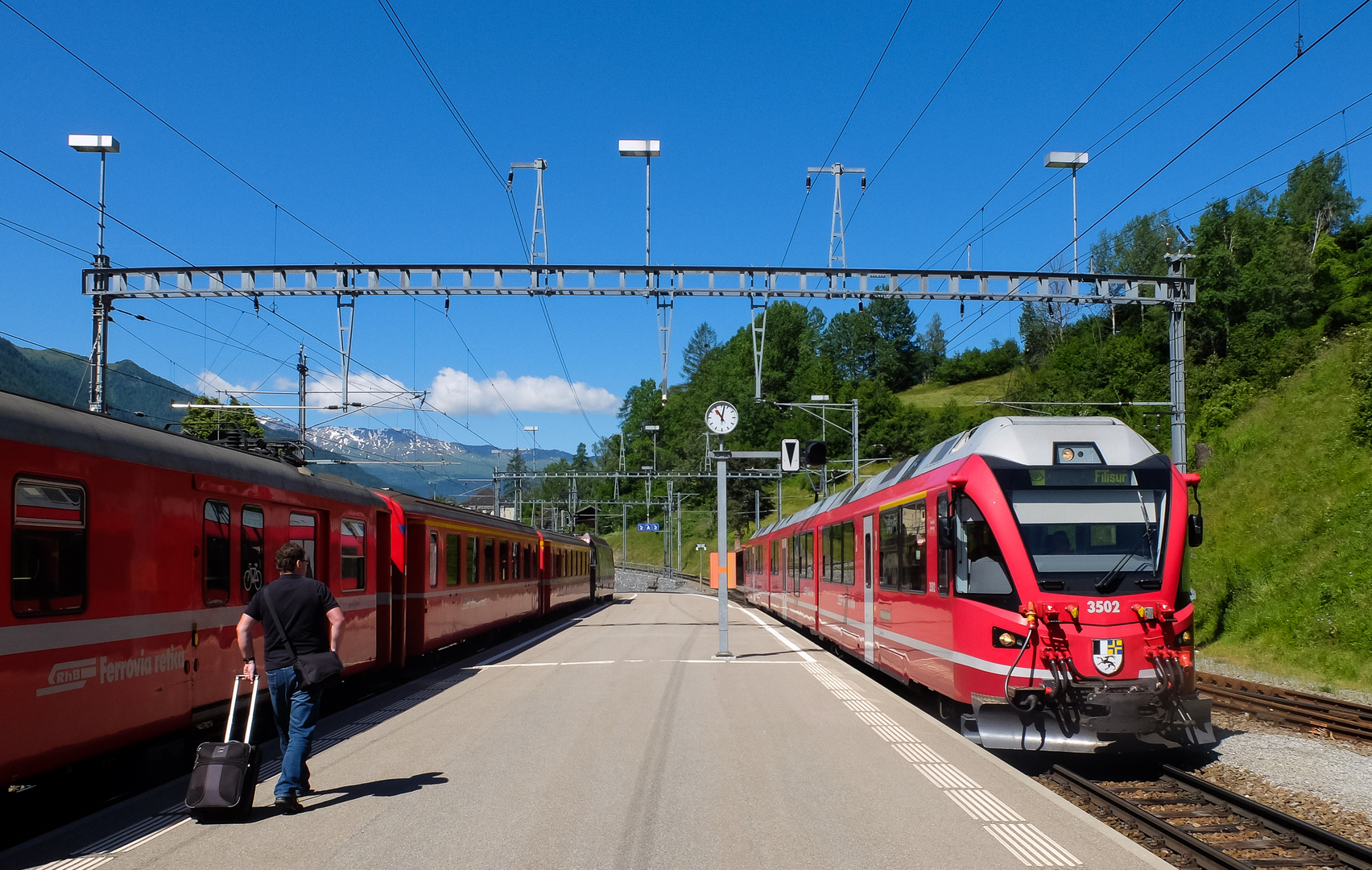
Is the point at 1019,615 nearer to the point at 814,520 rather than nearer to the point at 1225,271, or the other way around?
the point at 814,520

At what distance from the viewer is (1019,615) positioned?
28.3 feet

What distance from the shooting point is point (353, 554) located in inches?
513

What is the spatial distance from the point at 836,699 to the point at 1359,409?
54.1ft

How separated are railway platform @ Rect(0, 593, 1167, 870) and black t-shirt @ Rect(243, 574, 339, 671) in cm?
106

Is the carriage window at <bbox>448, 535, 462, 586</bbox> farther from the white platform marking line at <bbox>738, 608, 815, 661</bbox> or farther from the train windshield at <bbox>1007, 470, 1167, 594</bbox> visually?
the train windshield at <bbox>1007, 470, 1167, 594</bbox>

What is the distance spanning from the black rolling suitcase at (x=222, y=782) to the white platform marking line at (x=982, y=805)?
4.68 m

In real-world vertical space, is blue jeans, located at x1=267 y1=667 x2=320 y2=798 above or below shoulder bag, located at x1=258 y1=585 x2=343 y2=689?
below

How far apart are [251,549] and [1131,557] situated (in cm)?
810

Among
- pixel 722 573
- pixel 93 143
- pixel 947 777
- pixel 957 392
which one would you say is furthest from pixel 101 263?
pixel 957 392

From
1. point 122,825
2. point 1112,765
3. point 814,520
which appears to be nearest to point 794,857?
point 122,825

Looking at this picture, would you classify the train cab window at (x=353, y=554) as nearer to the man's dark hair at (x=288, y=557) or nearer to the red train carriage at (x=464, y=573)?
the red train carriage at (x=464, y=573)

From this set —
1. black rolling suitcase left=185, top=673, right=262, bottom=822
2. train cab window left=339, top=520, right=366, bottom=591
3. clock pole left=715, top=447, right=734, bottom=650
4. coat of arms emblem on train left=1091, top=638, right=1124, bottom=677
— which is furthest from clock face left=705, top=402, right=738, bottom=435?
black rolling suitcase left=185, top=673, right=262, bottom=822

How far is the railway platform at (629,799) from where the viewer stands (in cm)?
580

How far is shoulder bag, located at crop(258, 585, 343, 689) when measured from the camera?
266 inches
